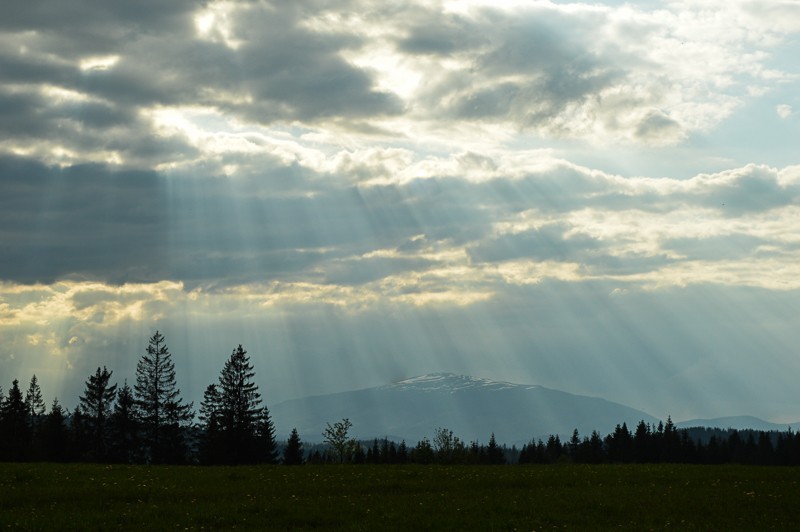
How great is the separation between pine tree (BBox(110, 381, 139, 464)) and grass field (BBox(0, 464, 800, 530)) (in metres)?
53.1

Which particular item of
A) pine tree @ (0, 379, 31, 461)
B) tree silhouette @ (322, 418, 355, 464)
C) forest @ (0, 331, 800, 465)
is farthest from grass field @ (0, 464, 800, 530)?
tree silhouette @ (322, 418, 355, 464)

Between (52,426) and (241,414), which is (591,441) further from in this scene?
(52,426)

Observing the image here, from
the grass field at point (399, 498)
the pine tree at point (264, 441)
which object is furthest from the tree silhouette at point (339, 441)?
the grass field at point (399, 498)

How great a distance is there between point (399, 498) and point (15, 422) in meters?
88.0

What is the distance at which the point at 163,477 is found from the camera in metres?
35.8

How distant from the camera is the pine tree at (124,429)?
90.2m

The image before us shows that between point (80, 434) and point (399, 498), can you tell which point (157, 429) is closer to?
point (80, 434)

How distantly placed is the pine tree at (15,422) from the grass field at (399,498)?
63649mm

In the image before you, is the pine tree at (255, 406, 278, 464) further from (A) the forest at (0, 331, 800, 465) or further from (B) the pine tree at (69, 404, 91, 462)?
(B) the pine tree at (69, 404, 91, 462)

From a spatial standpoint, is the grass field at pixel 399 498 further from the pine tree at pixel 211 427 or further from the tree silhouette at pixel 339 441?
the tree silhouette at pixel 339 441

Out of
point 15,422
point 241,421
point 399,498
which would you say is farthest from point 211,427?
point 399,498

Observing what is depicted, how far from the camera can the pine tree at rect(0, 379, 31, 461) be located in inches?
3744

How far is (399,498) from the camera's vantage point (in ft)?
95.9

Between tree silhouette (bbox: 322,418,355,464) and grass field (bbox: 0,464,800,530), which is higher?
grass field (bbox: 0,464,800,530)
